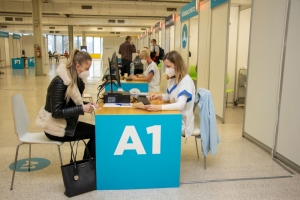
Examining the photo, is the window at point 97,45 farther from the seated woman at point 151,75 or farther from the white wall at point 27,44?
the seated woman at point 151,75

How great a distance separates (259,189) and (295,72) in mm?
1381

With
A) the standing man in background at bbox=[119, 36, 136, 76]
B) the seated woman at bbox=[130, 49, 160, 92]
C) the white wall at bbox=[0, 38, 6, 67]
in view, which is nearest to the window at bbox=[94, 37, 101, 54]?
the white wall at bbox=[0, 38, 6, 67]

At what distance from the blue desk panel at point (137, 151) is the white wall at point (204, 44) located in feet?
12.7

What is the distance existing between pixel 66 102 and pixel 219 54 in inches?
146

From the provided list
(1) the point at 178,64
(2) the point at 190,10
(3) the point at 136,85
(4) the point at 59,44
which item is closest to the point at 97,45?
(4) the point at 59,44

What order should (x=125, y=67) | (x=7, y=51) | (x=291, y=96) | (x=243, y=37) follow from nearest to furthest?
(x=291, y=96), (x=243, y=37), (x=125, y=67), (x=7, y=51)

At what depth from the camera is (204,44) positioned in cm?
652

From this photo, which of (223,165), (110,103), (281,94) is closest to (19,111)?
(110,103)

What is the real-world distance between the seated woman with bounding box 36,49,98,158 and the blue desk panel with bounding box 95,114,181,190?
0.29m

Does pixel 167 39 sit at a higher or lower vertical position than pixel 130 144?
higher

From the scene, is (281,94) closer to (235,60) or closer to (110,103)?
(110,103)

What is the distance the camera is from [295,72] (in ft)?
10.7

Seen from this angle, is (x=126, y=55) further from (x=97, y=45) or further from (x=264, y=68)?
(x=97, y=45)

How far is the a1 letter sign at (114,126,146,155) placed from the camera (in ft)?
8.61
